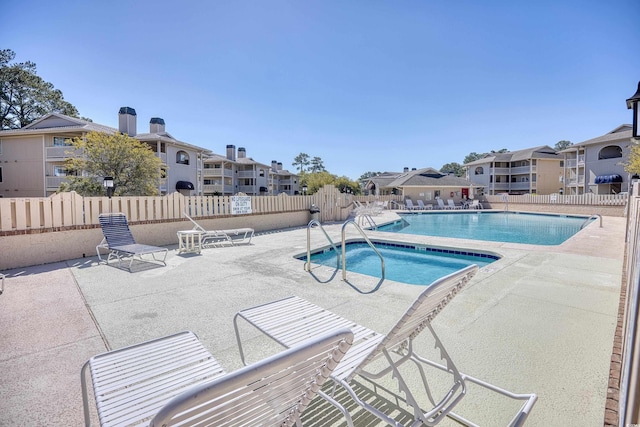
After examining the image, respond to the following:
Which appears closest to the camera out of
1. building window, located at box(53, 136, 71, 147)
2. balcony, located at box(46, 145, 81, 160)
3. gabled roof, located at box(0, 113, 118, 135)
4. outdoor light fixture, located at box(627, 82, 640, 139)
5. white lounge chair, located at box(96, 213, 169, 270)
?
outdoor light fixture, located at box(627, 82, 640, 139)

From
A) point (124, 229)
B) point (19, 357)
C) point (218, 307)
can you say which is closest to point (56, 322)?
point (19, 357)

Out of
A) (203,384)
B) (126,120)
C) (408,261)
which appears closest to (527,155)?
(408,261)

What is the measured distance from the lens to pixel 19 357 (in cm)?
292

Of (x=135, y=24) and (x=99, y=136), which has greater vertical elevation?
(x=135, y=24)

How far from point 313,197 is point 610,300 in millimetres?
12482

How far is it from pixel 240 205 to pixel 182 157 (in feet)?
59.7

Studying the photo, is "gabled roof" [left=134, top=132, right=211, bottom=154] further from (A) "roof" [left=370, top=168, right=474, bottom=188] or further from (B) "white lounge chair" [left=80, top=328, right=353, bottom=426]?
(B) "white lounge chair" [left=80, top=328, right=353, bottom=426]

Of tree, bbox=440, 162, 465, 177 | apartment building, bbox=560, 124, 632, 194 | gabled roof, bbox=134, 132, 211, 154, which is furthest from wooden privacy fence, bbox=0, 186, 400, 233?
tree, bbox=440, 162, 465, 177

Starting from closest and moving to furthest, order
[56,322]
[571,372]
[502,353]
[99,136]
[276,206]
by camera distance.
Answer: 1. [571,372]
2. [502,353]
3. [56,322]
4. [276,206]
5. [99,136]

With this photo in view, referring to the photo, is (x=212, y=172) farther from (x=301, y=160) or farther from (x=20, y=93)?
(x=301, y=160)

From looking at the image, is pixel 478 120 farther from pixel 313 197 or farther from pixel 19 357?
pixel 19 357

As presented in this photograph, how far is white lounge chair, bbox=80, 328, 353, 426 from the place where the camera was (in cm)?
91

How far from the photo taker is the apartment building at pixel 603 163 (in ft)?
94.5

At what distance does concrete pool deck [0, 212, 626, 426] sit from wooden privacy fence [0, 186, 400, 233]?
116 cm
